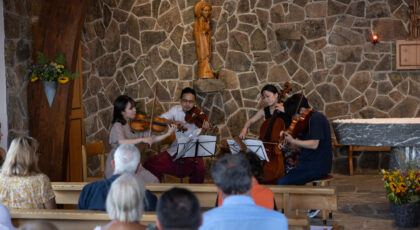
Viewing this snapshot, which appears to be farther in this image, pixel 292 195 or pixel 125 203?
pixel 292 195

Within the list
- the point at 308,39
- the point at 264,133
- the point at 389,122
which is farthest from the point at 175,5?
the point at 389,122

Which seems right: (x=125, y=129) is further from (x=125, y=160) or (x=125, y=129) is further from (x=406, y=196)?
(x=406, y=196)

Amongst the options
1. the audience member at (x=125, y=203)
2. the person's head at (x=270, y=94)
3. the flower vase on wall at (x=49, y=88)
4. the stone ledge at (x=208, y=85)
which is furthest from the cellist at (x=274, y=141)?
the audience member at (x=125, y=203)

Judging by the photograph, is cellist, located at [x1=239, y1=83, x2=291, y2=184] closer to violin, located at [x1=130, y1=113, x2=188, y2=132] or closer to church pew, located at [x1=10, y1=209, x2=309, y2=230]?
violin, located at [x1=130, y1=113, x2=188, y2=132]

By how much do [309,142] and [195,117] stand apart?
1.41m

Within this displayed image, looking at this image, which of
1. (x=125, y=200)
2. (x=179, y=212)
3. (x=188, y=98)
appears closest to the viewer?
(x=179, y=212)

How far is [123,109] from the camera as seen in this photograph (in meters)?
4.80

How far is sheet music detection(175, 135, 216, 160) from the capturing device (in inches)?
188

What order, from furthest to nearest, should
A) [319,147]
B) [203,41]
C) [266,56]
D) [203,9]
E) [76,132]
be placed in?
[266,56] < [203,41] < [203,9] < [76,132] < [319,147]

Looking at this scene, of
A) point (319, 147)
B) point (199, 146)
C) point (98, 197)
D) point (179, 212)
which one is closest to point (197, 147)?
point (199, 146)

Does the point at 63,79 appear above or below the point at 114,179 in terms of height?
above

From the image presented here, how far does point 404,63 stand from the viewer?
7121 mm

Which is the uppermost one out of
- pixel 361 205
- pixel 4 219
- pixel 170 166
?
pixel 4 219

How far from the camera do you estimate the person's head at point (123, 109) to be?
15.7 feet
